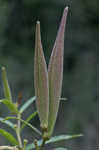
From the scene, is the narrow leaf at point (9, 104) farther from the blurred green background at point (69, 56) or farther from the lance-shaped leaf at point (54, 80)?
the blurred green background at point (69, 56)

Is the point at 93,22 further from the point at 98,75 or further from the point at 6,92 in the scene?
the point at 6,92

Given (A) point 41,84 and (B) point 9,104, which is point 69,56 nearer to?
(B) point 9,104

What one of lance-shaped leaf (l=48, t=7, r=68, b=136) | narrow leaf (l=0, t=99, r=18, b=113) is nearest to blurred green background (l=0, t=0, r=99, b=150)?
narrow leaf (l=0, t=99, r=18, b=113)

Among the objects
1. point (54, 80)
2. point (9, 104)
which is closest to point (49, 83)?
point (54, 80)

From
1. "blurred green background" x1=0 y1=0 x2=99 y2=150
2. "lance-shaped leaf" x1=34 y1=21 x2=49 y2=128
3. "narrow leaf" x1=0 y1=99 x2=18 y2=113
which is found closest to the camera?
"lance-shaped leaf" x1=34 y1=21 x2=49 y2=128

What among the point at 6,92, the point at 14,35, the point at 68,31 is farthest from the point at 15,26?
the point at 6,92

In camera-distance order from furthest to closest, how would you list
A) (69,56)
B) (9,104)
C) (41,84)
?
(69,56), (9,104), (41,84)

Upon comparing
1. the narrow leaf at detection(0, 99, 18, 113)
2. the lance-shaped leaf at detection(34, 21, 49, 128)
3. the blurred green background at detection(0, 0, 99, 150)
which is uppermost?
the lance-shaped leaf at detection(34, 21, 49, 128)

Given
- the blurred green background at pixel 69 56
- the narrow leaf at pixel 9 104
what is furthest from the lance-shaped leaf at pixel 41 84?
the blurred green background at pixel 69 56

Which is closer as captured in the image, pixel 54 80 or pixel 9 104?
pixel 54 80

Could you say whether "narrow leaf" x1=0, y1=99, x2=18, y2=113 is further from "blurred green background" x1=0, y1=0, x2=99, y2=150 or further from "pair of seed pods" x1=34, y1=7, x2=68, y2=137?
"blurred green background" x1=0, y1=0, x2=99, y2=150
